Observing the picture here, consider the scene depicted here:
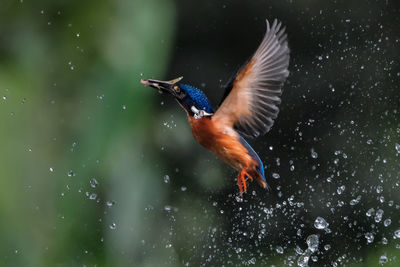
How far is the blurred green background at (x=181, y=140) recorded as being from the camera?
2.96 meters

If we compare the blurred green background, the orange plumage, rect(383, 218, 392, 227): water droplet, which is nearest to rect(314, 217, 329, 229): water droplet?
the blurred green background

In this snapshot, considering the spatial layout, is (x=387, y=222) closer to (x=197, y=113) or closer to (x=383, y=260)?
(x=383, y=260)

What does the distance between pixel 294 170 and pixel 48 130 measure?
1.01 m

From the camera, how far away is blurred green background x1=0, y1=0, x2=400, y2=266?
9.71ft

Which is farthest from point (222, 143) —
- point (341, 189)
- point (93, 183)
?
point (341, 189)

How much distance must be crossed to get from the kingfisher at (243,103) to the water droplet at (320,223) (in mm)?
1501

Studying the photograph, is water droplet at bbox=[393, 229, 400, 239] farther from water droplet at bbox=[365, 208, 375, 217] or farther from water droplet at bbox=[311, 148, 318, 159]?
water droplet at bbox=[311, 148, 318, 159]

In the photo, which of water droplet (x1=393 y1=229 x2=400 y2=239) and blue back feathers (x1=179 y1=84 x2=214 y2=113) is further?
water droplet (x1=393 y1=229 x2=400 y2=239)

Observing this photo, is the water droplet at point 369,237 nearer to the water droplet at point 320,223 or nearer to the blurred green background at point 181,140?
the blurred green background at point 181,140

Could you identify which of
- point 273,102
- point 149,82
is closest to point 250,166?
point 273,102

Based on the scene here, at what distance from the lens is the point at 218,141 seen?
5.33 feet

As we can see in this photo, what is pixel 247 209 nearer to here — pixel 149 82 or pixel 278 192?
pixel 278 192

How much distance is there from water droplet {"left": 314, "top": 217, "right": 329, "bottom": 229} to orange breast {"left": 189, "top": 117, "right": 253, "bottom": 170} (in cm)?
151

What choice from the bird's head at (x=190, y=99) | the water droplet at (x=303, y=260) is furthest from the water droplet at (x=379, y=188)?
the bird's head at (x=190, y=99)
